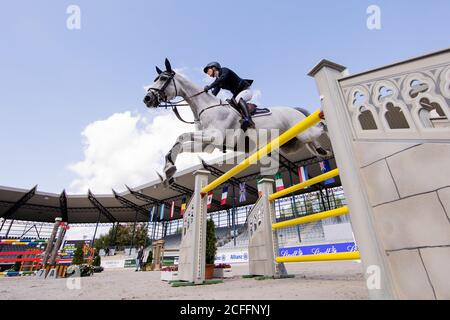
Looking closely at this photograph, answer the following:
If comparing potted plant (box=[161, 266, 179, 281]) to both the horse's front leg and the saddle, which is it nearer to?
the horse's front leg

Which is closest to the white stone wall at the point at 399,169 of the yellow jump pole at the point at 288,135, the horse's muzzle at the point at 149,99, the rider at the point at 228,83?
the yellow jump pole at the point at 288,135

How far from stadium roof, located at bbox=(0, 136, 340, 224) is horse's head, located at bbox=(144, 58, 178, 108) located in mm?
13893

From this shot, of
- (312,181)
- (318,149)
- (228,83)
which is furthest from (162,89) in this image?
(312,181)

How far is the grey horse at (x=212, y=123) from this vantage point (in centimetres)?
286

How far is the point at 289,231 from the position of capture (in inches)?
785

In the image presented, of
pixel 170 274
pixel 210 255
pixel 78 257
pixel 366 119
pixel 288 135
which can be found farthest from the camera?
pixel 78 257

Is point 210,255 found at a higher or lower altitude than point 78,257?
lower

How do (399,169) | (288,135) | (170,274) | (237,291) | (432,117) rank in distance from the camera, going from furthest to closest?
1. (170,274)
2. (237,291)
3. (288,135)
4. (432,117)
5. (399,169)

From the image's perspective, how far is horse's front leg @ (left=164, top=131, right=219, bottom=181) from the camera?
9.06 feet

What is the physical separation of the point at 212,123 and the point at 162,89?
923 mm

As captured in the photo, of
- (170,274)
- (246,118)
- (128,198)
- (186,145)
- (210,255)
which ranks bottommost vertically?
(170,274)

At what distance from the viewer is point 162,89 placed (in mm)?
3264

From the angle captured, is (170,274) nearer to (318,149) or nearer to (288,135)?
(318,149)
